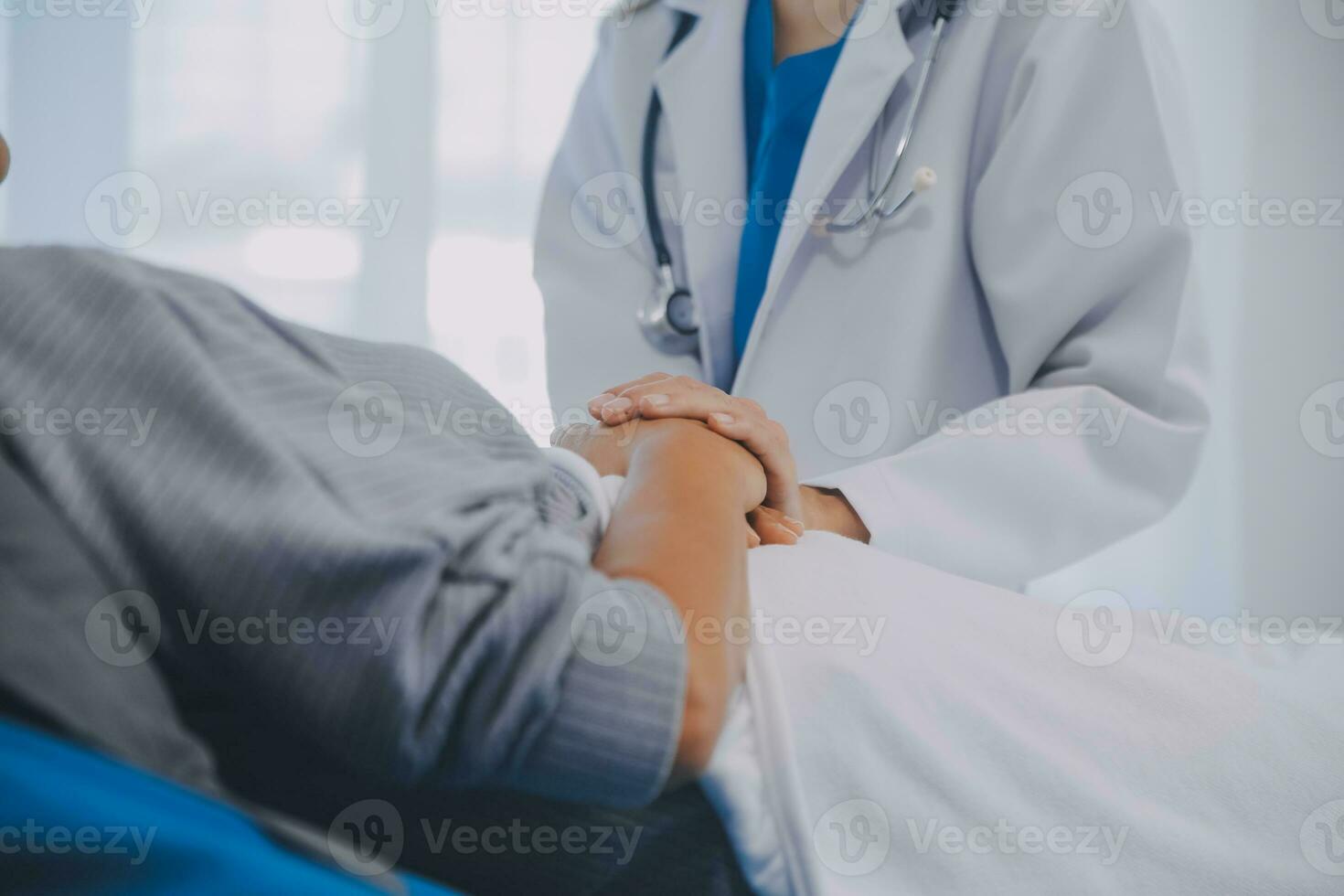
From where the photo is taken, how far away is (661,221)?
1343mm

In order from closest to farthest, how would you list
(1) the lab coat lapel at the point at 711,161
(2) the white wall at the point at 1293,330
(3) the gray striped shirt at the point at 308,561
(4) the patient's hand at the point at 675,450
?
(3) the gray striped shirt at the point at 308,561, (4) the patient's hand at the point at 675,450, (1) the lab coat lapel at the point at 711,161, (2) the white wall at the point at 1293,330

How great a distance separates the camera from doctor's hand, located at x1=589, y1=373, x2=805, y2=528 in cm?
75

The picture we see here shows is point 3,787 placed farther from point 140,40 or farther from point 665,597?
point 140,40

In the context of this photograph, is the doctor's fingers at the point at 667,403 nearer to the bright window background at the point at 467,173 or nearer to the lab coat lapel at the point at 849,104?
the lab coat lapel at the point at 849,104

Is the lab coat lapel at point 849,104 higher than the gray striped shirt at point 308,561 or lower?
higher

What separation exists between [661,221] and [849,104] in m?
0.32

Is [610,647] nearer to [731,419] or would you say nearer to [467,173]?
[731,419]

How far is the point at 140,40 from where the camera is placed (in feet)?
7.30

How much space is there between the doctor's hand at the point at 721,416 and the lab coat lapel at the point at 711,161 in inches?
18.5

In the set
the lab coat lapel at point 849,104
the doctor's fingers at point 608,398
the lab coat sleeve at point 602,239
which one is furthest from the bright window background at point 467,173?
the doctor's fingers at point 608,398

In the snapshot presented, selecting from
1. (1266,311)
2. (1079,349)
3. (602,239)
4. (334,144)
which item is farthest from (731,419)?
(334,144)

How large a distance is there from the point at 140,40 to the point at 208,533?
7.53 ft

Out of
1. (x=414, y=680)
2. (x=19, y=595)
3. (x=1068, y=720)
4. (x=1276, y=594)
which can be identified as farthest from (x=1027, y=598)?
(x=1276, y=594)

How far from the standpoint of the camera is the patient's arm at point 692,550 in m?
0.46
